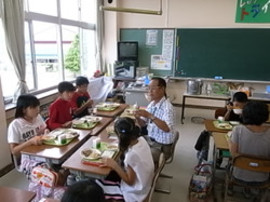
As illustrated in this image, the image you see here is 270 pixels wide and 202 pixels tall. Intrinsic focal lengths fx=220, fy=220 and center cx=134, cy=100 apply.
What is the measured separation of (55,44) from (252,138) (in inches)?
152

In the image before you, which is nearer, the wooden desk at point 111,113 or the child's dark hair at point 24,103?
the child's dark hair at point 24,103

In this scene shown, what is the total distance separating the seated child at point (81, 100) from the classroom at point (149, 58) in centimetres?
7

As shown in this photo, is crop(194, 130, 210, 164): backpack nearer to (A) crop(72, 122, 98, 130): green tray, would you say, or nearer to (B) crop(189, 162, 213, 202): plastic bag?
(B) crop(189, 162, 213, 202): plastic bag

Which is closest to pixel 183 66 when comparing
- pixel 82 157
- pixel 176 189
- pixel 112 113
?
pixel 112 113

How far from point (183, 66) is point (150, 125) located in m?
3.34

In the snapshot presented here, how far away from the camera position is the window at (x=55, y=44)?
357 centimetres

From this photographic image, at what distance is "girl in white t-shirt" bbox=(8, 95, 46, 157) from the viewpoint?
2.01m

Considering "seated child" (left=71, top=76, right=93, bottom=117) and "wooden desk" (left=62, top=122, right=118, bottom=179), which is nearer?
"wooden desk" (left=62, top=122, right=118, bottom=179)

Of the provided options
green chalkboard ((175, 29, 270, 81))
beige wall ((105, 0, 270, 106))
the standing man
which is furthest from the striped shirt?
A: beige wall ((105, 0, 270, 106))

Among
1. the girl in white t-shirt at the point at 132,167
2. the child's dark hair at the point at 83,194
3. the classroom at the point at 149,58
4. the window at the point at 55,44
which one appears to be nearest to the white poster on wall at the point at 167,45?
the classroom at the point at 149,58

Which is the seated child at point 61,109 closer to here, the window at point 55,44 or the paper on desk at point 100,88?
the window at point 55,44

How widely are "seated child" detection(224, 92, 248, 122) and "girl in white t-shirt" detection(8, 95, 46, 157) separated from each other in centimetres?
249

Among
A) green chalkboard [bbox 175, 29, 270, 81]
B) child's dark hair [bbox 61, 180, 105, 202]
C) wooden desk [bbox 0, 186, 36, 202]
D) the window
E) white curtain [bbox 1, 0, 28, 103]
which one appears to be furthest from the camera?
green chalkboard [bbox 175, 29, 270, 81]

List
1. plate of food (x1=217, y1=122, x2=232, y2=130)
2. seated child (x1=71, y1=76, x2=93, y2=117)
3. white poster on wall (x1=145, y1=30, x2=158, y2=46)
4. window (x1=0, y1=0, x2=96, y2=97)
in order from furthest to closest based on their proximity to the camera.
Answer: white poster on wall (x1=145, y1=30, x2=158, y2=46)
window (x1=0, y1=0, x2=96, y2=97)
seated child (x1=71, y1=76, x2=93, y2=117)
plate of food (x1=217, y1=122, x2=232, y2=130)
